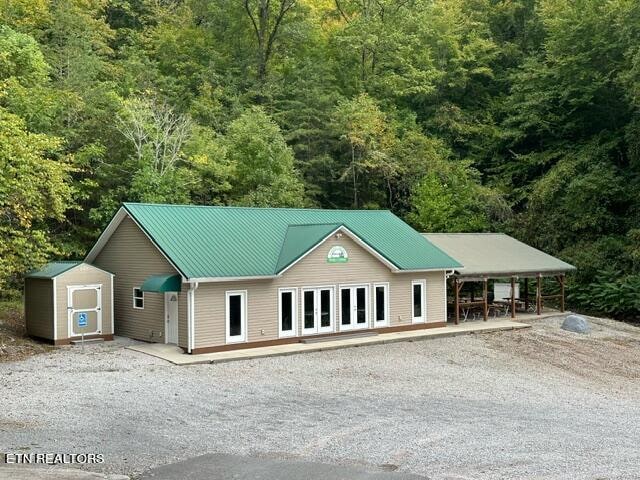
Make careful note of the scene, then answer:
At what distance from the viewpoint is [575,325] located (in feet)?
78.4

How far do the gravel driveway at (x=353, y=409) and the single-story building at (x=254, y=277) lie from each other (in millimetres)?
1493

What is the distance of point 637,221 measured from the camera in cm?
3105

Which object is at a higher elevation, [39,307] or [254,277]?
[254,277]

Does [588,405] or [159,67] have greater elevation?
[159,67]

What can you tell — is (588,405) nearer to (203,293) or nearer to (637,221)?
(203,293)

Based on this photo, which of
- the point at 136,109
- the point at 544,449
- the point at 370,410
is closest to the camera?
the point at 544,449

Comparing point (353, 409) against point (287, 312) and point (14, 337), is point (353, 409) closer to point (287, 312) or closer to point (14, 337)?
point (287, 312)

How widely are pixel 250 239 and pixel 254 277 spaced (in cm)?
212

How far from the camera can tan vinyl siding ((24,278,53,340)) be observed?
18406 millimetres

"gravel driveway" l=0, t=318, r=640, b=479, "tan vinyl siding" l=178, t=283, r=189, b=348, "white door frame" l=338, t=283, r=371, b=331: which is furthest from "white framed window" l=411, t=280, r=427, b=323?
"tan vinyl siding" l=178, t=283, r=189, b=348

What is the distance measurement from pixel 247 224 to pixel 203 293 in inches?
158

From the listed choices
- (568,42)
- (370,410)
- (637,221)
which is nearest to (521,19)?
(568,42)

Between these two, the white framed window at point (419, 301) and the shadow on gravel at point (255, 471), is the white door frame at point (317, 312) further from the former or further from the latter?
the shadow on gravel at point (255, 471)

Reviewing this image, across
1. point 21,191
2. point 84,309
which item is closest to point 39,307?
point 84,309
